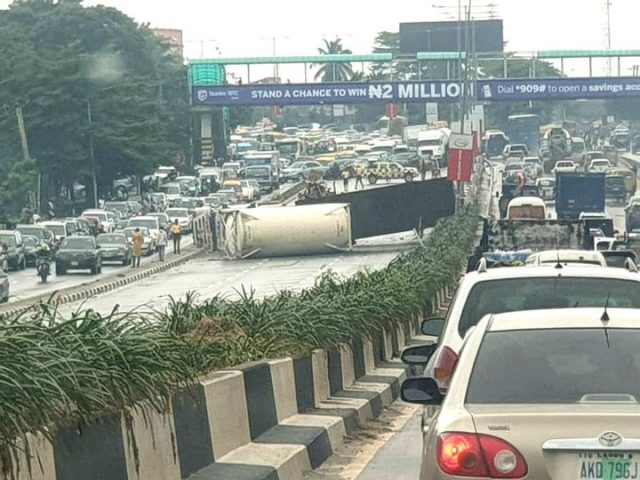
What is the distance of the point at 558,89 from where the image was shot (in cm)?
10969

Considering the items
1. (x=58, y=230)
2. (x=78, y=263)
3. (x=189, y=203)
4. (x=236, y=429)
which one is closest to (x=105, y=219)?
(x=58, y=230)

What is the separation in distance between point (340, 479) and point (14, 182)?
68892 millimetres

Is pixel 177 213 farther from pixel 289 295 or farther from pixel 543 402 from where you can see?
pixel 543 402

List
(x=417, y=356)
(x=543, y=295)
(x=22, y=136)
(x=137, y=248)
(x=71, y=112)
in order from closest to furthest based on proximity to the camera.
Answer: (x=543, y=295), (x=417, y=356), (x=137, y=248), (x=22, y=136), (x=71, y=112)

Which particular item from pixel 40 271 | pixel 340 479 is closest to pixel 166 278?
pixel 40 271

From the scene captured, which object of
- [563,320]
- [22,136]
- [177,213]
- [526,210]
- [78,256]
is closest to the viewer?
[563,320]

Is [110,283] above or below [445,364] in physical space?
below

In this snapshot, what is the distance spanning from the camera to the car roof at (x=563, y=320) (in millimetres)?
7445

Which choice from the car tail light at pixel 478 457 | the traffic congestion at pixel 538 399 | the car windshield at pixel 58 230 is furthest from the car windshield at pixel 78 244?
the car tail light at pixel 478 457

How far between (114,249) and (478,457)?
56273mm

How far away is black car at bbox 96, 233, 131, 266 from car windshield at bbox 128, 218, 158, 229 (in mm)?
5742

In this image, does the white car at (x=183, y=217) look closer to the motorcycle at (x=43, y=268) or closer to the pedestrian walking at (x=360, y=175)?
the motorcycle at (x=43, y=268)

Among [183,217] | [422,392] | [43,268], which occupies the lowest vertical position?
[183,217]

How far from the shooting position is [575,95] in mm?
109438
